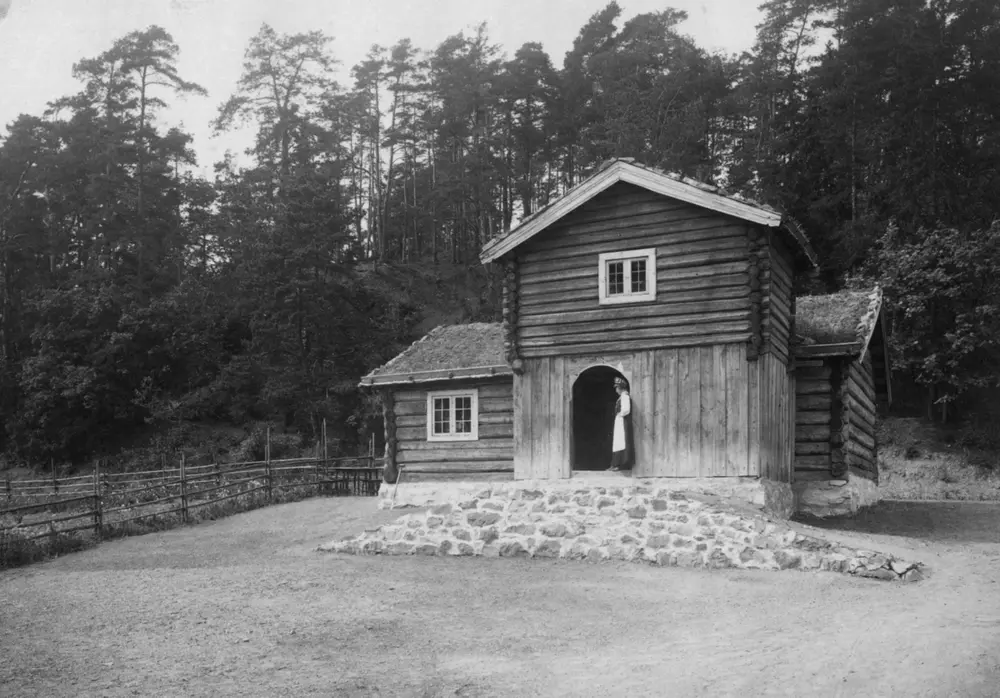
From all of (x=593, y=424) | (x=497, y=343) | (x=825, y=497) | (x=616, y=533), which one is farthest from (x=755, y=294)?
(x=497, y=343)

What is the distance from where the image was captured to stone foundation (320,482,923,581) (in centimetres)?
1486

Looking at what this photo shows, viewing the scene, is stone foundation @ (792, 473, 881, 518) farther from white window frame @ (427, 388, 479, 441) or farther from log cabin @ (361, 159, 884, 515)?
white window frame @ (427, 388, 479, 441)

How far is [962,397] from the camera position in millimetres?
39312

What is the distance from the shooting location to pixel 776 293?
19312mm

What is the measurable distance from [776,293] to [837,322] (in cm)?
387

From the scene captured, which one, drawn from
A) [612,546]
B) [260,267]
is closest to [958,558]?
[612,546]

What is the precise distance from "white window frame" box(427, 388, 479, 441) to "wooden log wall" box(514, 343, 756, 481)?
3.04 metres

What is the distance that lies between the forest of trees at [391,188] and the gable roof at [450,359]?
60.7ft

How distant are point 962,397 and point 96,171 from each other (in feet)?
152

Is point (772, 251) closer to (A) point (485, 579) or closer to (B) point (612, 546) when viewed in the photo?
(B) point (612, 546)

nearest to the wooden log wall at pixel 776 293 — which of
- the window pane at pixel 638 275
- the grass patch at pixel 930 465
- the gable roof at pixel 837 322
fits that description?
the gable roof at pixel 837 322

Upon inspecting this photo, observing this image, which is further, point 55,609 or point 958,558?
point 958,558

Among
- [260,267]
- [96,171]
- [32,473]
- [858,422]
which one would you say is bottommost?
[32,473]

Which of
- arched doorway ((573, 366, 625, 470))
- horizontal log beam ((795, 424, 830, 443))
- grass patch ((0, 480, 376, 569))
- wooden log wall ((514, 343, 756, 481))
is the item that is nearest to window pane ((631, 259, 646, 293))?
wooden log wall ((514, 343, 756, 481))
